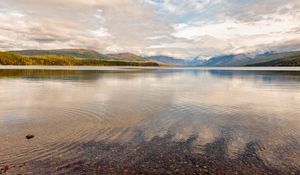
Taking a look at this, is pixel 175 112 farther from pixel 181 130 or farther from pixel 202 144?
pixel 202 144

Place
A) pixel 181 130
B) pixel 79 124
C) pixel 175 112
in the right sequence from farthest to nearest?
1. pixel 175 112
2. pixel 79 124
3. pixel 181 130

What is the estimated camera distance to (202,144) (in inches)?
509

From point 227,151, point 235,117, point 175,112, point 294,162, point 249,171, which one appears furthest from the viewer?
point 175,112

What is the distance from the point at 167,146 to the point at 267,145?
639 cm

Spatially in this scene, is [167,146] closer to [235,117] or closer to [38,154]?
[38,154]

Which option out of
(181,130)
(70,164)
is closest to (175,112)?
(181,130)

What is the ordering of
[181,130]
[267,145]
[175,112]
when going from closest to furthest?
[267,145]
[181,130]
[175,112]

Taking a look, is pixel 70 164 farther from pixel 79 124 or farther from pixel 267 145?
pixel 267 145

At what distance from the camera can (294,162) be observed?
35.0 ft

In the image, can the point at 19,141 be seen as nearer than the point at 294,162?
No

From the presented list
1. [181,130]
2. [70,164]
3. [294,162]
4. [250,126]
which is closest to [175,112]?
[181,130]

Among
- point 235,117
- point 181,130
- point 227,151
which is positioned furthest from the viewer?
point 235,117

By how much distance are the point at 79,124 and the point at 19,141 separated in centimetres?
460

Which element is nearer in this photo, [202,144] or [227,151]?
[227,151]
